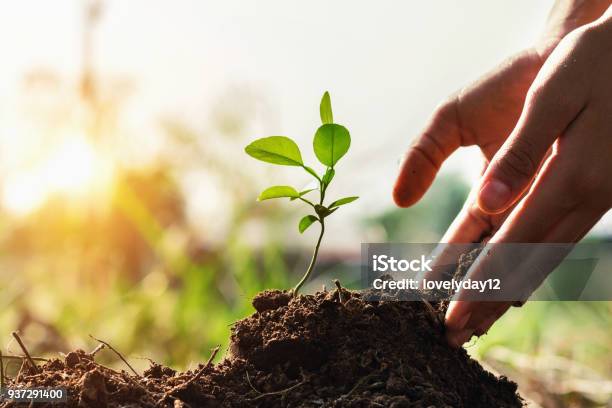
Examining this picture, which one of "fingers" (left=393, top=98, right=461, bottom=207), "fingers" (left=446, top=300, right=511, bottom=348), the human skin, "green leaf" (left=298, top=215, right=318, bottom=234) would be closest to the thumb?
the human skin

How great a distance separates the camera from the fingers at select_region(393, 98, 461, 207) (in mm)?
1582

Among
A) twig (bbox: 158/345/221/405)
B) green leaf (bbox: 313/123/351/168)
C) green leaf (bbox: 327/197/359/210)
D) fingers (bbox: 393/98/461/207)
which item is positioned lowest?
twig (bbox: 158/345/221/405)

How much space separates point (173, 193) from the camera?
14.1 feet

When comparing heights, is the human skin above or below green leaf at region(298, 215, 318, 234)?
above

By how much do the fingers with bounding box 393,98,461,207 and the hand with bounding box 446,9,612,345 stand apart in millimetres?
436

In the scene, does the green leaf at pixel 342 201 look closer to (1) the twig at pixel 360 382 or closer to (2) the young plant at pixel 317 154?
(2) the young plant at pixel 317 154

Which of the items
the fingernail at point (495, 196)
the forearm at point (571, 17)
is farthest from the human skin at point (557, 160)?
→ the forearm at point (571, 17)

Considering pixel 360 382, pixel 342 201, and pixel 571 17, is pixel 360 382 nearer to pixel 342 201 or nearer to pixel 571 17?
pixel 342 201

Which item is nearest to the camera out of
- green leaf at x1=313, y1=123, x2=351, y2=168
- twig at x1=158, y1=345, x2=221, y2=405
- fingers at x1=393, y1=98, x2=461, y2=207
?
twig at x1=158, y1=345, x2=221, y2=405

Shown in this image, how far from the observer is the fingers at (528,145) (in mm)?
1081

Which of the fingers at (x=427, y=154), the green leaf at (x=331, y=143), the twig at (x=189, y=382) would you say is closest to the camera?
the twig at (x=189, y=382)

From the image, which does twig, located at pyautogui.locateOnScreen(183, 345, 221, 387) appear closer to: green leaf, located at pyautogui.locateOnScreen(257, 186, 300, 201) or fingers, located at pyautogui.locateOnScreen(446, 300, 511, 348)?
green leaf, located at pyautogui.locateOnScreen(257, 186, 300, 201)

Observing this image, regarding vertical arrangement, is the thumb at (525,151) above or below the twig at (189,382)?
above

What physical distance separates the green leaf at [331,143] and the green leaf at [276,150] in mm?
38
